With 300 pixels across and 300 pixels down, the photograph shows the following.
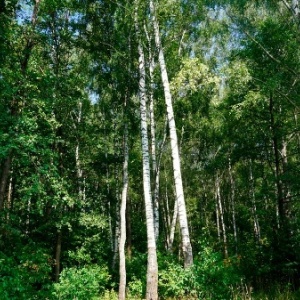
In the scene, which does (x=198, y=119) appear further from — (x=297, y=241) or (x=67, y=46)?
(x=297, y=241)

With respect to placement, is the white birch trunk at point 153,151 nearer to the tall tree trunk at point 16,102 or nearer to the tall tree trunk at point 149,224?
the tall tree trunk at point 149,224

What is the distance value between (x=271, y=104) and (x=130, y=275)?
8883 millimetres

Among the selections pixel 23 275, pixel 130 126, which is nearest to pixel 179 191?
pixel 23 275

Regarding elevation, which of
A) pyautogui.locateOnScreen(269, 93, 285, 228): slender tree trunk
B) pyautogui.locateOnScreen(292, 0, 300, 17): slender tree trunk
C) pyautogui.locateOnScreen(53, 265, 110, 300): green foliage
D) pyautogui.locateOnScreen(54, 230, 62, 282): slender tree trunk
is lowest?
pyautogui.locateOnScreen(53, 265, 110, 300): green foliage

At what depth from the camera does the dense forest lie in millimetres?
8300

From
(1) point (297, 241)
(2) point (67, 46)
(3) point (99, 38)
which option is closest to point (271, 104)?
(1) point (297, 241)

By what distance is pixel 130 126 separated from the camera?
1470cm

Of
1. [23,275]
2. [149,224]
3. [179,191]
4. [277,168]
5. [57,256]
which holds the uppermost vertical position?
[277,168]

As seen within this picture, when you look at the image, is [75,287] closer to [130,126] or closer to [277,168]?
[277,168]

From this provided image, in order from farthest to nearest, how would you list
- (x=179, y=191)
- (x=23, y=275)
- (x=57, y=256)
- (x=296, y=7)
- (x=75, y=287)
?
(x=57, y=256)
(x=296, y=7)
(x=179, y=191)
(x=23, y=275)
(x=75, y=287)

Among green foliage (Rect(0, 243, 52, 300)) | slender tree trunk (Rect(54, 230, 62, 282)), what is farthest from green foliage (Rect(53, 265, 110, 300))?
slender tree trunk (Rect(54, 230, 62, 282))

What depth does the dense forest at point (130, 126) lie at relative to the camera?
27.2 feet

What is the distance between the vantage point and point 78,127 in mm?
13016

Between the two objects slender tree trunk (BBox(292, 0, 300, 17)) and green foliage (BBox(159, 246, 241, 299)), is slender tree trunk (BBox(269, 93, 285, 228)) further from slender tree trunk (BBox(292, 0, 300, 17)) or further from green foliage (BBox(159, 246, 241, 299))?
green foliage (BBox(159, 246, 241, 299))
